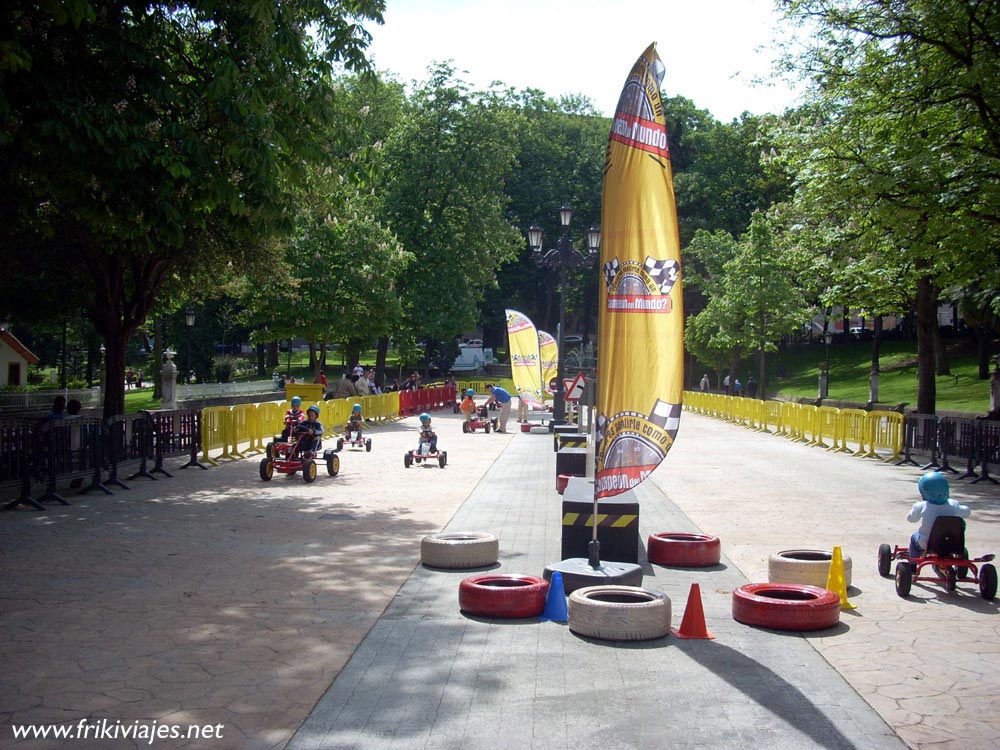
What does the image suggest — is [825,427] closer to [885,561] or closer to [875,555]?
[875,555]

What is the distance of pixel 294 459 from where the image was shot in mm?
17031

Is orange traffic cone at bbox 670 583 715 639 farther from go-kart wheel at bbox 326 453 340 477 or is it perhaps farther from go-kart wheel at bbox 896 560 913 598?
go-kart wheel at bbox 326 453 340 477

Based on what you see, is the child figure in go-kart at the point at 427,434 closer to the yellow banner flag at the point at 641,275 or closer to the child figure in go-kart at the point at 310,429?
the child figure in go-kart at the point at 310,429

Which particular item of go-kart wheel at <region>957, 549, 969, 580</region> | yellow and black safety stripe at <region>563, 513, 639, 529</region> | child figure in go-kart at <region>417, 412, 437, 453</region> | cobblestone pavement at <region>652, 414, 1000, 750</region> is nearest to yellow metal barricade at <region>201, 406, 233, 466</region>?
child figure in go-kart at <region>417, 412, 437, 453</region>

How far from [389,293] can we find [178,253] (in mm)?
17613

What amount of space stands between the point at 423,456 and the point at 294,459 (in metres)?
3.38

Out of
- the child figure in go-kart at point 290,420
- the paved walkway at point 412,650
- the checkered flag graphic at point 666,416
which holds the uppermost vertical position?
the checkered flag graphic at point 666,416

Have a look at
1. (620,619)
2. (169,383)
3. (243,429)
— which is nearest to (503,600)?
(620,619)

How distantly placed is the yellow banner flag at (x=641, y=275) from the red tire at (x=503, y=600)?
137cm

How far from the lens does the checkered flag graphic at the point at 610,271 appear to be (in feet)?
26.5

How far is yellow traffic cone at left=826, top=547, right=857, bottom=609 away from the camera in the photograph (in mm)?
8055

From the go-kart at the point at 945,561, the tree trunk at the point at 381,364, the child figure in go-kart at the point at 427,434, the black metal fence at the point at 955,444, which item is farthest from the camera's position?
the tree trunk at the point at 381,364

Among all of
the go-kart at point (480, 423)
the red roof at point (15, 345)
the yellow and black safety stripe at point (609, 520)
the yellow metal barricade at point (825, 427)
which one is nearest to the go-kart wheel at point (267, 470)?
the yellow and black safety stripe at point (609, 520)

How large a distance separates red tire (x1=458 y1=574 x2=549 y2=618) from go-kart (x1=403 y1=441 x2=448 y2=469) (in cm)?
1160
